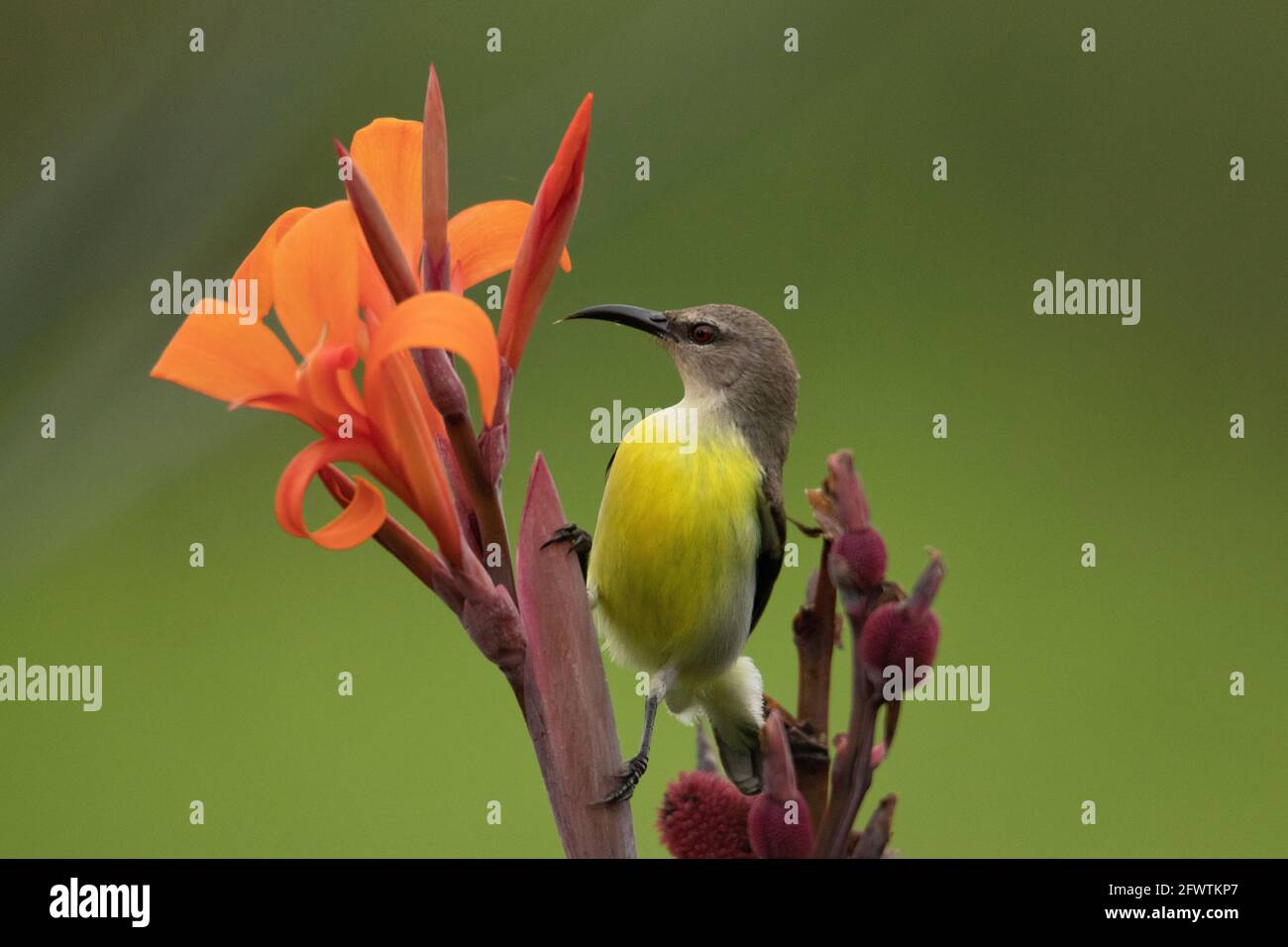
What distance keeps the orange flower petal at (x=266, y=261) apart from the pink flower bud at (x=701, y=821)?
0.25 meters

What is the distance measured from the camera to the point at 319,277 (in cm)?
43

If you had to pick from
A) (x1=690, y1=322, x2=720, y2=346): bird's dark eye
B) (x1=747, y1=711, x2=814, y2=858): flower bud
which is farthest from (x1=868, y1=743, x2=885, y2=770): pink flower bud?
(x1=690, y1=322, x2=720, y2=346): bird's dark eye

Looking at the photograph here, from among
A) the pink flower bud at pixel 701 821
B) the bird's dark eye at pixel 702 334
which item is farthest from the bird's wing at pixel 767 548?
the pink flower bud at pixel 701 821

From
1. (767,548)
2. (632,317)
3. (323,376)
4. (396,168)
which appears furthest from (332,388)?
(767,548)

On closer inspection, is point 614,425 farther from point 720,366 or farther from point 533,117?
point 533,117

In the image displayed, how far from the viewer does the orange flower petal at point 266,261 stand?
464 mm

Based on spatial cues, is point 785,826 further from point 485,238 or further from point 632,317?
point 632,317

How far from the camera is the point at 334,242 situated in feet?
1.39

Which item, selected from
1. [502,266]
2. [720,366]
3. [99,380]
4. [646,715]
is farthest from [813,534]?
[99,380]

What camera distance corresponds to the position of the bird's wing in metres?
0.87

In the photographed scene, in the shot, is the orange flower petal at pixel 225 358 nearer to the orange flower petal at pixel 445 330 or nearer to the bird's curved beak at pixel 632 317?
the orange flower petal at pixel 445 330

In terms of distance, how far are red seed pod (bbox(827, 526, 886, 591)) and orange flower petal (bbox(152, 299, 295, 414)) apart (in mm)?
196

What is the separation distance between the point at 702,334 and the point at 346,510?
0.48 m
